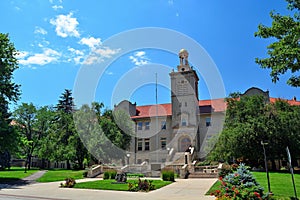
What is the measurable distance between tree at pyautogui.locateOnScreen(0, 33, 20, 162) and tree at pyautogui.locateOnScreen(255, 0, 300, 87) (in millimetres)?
23855

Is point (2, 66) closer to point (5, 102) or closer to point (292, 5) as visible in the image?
point (5, 102)

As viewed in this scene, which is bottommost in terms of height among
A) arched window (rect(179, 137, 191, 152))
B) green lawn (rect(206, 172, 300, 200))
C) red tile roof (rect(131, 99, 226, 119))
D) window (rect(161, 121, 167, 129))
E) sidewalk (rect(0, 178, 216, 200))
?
sidewalk (rect(0, 178, 216, 200))

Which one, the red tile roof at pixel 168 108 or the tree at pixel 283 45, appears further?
the red tile roof at pixel 168 108

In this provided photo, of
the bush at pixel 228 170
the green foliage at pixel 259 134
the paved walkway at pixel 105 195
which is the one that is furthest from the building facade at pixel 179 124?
the paved walkway at pixel 105 195

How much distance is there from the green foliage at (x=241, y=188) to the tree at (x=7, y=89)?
72.6ft

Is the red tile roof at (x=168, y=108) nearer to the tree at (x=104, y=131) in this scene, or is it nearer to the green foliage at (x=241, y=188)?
the tree at (x=104, y=131)

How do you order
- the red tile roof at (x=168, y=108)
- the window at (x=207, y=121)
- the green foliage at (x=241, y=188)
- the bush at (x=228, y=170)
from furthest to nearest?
the red tile roof at (x=168, y=108) < the window at (x=207, y=121) < the bush at (x=228, y=170) < the green foliage at (x=241, y=188)

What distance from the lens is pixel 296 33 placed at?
416 inches

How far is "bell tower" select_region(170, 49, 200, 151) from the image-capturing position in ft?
124

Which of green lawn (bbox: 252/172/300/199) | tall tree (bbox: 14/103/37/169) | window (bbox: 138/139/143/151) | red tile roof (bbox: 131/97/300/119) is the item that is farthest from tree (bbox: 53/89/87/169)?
green lawn (bbox: 252/172/300/199)

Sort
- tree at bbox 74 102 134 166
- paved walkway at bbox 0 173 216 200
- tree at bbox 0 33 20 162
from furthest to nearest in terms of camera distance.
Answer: tree at bbox 74 102 134 166, tree at bbox 0 33 20 162, paved walkway at bbox 0 173 216 200

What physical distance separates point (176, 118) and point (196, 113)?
3366 millimetres

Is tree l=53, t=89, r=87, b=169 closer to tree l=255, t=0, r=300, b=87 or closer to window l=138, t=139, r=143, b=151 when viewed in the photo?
window l=138, t=139, r=143, b=151

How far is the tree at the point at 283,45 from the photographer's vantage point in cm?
1064
